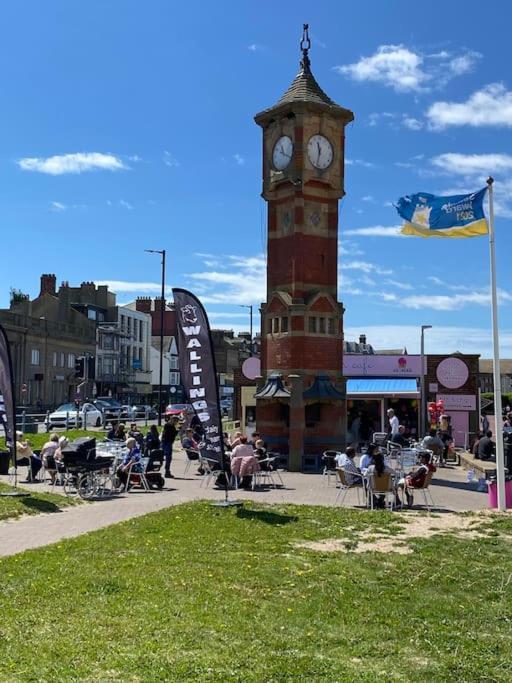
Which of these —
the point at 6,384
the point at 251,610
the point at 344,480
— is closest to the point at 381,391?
the point at 344,480

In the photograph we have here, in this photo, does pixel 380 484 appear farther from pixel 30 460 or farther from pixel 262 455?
pixel 30 460

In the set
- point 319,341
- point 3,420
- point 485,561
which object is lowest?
point 485,561

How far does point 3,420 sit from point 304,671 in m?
12.1

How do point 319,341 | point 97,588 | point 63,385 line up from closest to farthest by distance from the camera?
point 97,588, point 319,341, point 63,385

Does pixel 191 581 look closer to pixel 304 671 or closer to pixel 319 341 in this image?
pixel 304 671

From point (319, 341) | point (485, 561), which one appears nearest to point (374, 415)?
point (319, 341)

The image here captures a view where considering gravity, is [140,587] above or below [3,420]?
below

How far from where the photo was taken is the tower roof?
996 inches

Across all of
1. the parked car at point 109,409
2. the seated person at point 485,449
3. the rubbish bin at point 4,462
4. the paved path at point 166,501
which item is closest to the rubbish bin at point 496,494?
the paved path at point 166,501

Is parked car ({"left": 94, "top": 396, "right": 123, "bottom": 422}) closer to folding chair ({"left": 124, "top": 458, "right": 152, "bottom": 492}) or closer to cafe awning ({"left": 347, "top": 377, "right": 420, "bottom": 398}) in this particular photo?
cafe awning ({"left": 347, "top": 377, "right": 420, "bottom": 398})

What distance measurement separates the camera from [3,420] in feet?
53.7

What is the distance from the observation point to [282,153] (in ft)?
84.4

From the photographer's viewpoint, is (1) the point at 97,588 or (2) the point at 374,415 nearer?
(1) the point at 97,588

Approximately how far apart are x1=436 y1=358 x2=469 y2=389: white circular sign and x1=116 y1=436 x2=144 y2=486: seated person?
21525mm
